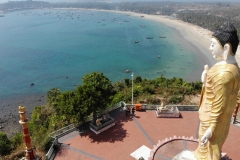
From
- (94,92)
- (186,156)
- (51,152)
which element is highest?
(94,92)

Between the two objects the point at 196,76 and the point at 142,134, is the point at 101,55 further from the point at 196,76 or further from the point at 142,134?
the point at 142,134

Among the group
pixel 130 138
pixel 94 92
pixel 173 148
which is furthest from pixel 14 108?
pixel 173 148

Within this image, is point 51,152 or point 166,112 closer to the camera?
point 51,152

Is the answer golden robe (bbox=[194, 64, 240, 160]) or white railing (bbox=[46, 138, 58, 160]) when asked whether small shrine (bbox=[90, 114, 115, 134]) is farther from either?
golden robe (bbox=[194, 64, 240, 160])

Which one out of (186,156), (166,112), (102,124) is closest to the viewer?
(186,156)

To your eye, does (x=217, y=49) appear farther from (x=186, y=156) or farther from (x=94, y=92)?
(x=94, y=92)

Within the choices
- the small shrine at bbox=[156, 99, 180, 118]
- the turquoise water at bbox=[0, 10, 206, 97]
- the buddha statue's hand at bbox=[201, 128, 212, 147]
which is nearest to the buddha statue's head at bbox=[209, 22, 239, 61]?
the buddha statue's hand at bbox=[201, 128, 212, 147]
